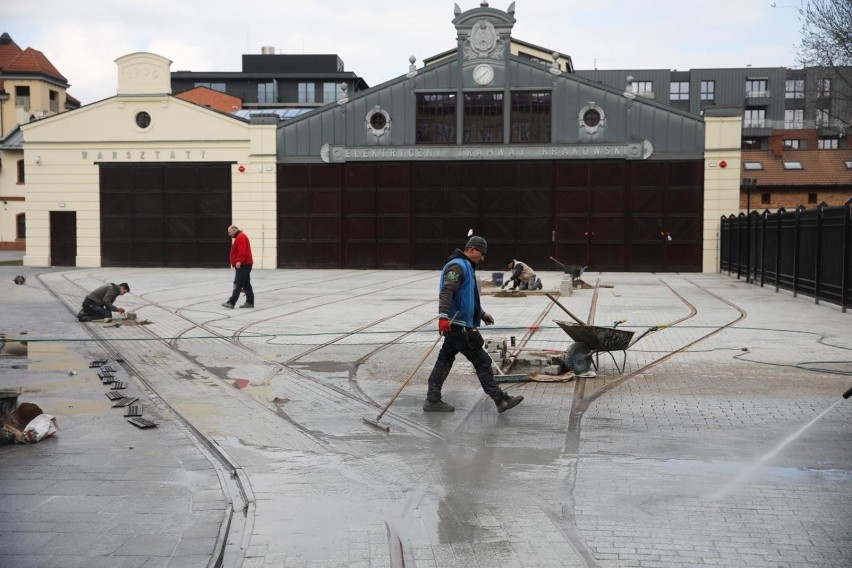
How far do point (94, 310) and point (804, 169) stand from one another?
198 ft

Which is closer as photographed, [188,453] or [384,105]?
[188,453]

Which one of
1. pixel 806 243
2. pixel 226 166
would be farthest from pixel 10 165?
pixel 806 243

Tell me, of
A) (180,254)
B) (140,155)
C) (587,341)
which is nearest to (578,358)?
(587,341)

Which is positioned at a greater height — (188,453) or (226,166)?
(226,166)

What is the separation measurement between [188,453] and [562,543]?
11.6 feet

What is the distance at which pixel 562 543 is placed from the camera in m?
5.47

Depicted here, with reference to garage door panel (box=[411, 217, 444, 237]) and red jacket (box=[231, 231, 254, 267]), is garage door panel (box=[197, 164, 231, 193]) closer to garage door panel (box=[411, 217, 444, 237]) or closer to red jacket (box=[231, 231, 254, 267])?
garage door panel (box=[411, 217, 444, 237])

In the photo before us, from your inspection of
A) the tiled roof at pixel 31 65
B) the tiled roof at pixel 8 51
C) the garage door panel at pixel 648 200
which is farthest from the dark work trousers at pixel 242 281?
the tiled roof at pixel 8 51

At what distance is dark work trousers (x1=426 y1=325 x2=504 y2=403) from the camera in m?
9.27

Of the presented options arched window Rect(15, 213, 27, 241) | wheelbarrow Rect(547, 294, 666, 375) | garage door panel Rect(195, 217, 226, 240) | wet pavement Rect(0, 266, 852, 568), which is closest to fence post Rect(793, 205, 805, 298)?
wet pavement Rect(0, 266, 852, 568)

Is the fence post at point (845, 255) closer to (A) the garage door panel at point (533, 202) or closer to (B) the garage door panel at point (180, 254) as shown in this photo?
(A) the garage door panel at point (533, 202)

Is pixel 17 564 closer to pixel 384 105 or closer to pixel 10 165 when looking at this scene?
pixel 384 105

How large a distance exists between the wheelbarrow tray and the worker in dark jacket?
1.84m

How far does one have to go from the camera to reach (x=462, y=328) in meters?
9.41
